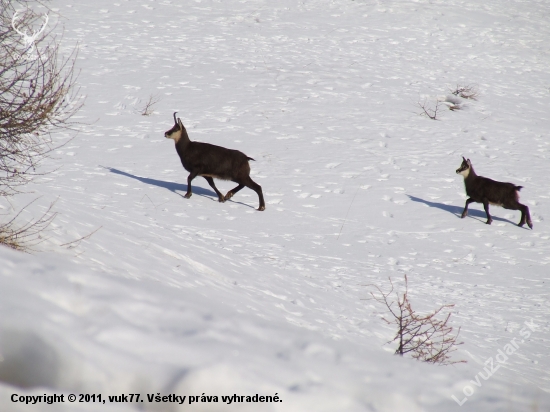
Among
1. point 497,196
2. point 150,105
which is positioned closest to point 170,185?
point 150,105

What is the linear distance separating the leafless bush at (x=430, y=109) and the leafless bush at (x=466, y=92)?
1.13 m

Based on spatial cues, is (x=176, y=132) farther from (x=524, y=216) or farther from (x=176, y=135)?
(x=524, y=216)

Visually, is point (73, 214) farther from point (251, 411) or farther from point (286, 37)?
point (286, 37)

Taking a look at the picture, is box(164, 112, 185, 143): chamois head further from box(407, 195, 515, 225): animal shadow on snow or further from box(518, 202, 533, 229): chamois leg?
box(518, 202, 533, 229): chamois leg

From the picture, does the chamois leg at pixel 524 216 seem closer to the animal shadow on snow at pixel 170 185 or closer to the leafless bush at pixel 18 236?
the animal shadow on snow at pixel 170 185

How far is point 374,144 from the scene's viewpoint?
15.1 metres

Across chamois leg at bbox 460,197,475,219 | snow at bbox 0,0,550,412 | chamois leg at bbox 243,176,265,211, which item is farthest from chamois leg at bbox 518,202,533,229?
chamois leg at bbox 243,176,265,211

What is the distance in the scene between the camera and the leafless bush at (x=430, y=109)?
17156 mm

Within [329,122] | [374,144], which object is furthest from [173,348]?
[329,122]

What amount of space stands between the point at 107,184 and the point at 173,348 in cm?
829

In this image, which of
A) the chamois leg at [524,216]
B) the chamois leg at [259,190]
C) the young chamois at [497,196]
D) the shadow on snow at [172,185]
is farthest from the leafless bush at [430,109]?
the shadow on snow at [172,185]

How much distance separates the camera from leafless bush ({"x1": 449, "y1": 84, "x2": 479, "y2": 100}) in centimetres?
1880

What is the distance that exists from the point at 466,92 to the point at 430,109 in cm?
229

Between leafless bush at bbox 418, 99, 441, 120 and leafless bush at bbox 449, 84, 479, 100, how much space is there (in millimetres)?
1126
